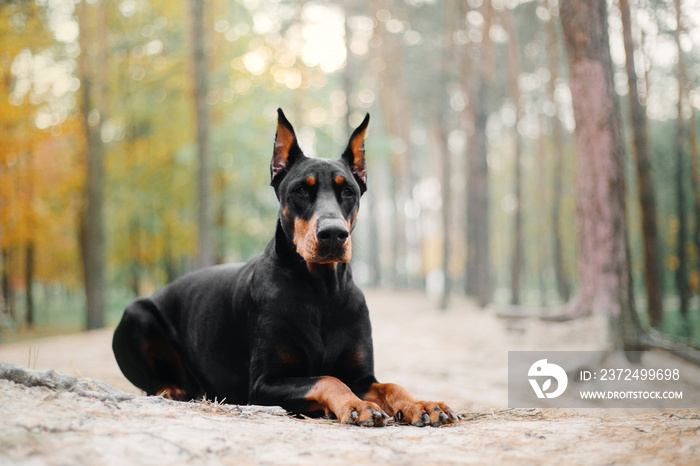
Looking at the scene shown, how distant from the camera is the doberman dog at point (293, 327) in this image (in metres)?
3.19

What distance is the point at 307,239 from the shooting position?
3279 mm

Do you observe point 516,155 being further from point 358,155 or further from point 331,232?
point 331,232

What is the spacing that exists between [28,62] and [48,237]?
19.3 feet

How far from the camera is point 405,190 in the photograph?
2498 cm

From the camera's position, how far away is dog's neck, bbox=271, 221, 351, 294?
11.6 feet

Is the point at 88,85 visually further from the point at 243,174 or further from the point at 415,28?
the point at 415,28

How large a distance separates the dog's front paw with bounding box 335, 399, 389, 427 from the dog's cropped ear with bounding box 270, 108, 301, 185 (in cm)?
172

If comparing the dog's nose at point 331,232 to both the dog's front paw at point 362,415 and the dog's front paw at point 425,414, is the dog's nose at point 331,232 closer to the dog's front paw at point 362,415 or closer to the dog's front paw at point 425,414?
the dog's front paw at point 362,415

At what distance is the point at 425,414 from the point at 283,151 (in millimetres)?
2008

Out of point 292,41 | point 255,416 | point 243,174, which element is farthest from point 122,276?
point 255,416

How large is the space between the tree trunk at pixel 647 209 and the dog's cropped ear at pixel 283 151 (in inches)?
399

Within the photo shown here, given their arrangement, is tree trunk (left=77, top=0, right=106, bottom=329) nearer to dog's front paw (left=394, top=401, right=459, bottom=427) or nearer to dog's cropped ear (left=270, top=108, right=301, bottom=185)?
dog's cropped ear (left=270, top=108, right=301, bottom=185)

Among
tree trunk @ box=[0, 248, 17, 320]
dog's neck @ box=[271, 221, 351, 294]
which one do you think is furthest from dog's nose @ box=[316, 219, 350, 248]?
tree trunk @ box=[0, 248, 17, 320]

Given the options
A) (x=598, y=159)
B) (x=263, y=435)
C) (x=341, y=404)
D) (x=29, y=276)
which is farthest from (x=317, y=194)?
(x=29, y=276)
